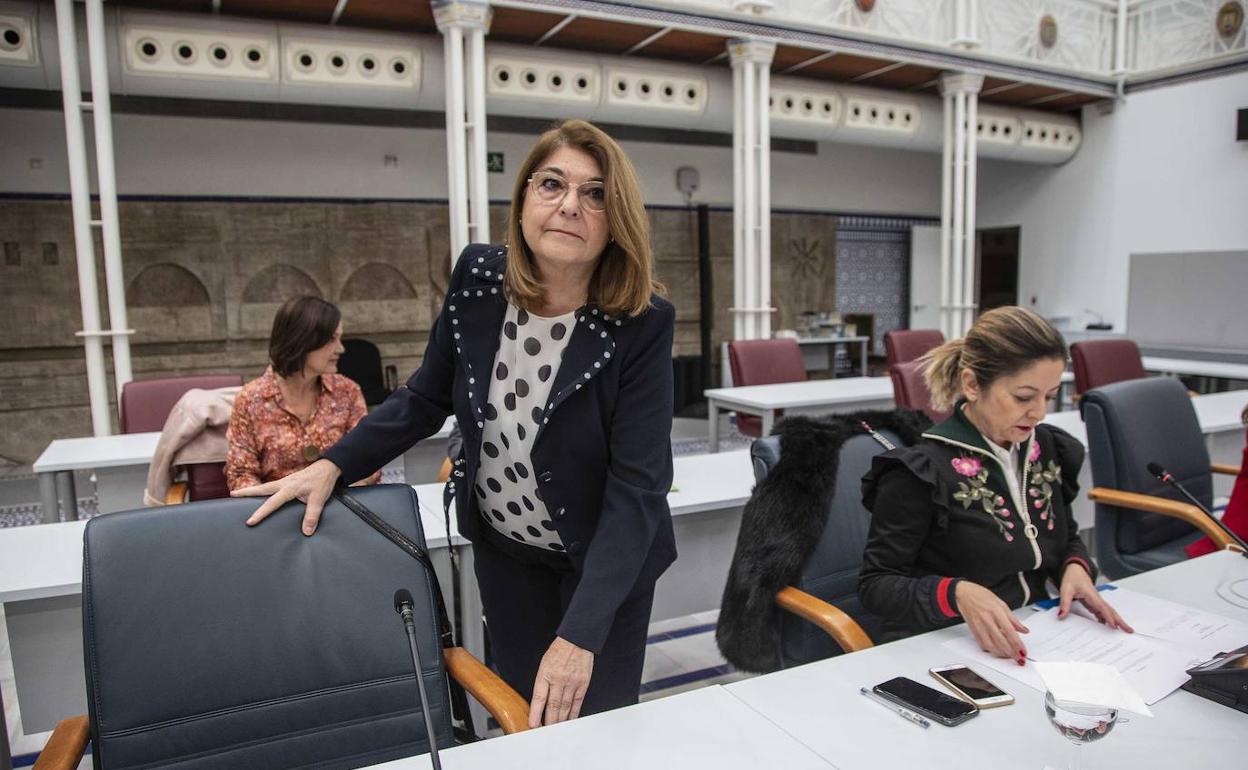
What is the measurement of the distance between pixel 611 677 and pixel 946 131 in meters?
8.01

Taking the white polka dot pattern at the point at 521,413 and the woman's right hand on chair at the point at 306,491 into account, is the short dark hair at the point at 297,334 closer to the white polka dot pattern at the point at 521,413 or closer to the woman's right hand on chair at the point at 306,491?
the woman's right hand on chair at the point at 306,491

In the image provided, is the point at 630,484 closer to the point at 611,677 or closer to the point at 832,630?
the point at 611,677

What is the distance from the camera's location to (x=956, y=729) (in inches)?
46.3

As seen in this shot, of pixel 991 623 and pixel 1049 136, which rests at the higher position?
pixel 1049 136

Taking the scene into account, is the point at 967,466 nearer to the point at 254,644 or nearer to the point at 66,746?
the point at 254,644

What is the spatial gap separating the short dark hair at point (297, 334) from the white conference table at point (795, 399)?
2.62m

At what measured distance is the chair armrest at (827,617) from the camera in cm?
167

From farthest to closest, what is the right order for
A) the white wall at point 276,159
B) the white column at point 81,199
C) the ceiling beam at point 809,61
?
the ceiling beam at point 809,61
the white wall at point 276,159
the white column at point 81,199

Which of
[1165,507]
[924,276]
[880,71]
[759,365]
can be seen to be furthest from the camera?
[924,276]

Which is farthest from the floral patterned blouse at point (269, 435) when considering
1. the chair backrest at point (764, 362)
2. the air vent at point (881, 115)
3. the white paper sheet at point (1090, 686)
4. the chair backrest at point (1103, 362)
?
the air vent at point (881, 115)

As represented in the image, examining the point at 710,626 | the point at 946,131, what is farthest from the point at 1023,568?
the point at 946,131

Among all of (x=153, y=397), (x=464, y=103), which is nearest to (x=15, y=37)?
(x=464, y=103)

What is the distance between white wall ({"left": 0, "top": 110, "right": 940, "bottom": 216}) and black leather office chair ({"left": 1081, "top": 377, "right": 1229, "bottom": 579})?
15.2ft

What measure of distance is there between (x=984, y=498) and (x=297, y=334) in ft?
6.68
